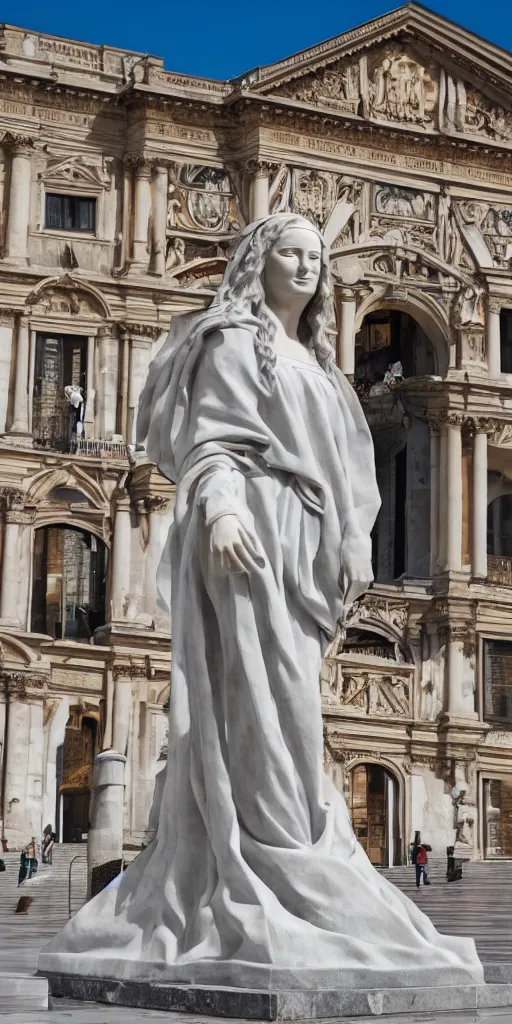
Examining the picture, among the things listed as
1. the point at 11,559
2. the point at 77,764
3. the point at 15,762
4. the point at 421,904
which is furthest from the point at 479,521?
the point at 421,904

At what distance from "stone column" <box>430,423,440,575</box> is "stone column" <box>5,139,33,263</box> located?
883 cm

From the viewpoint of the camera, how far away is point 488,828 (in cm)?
3875

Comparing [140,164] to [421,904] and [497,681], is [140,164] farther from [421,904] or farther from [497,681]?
[421,904]

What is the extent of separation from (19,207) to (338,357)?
686cm

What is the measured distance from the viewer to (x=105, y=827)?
70.5 feet

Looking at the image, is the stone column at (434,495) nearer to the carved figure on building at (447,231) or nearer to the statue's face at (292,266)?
the carved figure on building at (447,231)

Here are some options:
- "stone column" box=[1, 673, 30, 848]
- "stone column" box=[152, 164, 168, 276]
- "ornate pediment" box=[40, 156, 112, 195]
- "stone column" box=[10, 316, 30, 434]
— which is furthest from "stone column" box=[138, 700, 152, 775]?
"ornate pediment" box=[40, 156, 112, 195]

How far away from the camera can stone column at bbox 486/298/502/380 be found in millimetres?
40969

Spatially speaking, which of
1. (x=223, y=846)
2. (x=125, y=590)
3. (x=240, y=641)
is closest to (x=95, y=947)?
(x=223, y=846)

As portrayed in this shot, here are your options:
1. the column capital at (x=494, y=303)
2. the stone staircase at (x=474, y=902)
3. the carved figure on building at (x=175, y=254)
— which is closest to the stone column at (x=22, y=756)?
the stone staircase at (x=474, y=902)

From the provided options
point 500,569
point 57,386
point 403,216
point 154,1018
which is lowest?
point 154,1018

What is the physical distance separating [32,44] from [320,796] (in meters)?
33.9

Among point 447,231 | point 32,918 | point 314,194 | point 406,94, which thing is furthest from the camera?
point 406,94

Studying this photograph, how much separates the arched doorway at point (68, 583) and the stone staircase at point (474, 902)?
763 centimetres
